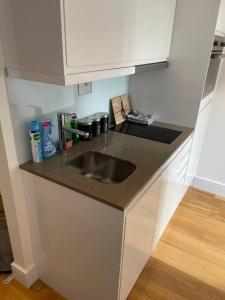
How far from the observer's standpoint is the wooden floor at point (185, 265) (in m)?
1.57

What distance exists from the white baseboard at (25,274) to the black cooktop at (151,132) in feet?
3.85

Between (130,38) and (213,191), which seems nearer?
(130,38)

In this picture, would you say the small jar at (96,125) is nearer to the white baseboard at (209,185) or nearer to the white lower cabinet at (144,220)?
the white lower cabinet at (144,220)

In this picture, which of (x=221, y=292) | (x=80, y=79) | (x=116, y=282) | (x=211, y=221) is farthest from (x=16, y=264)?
(x=211, y=221)

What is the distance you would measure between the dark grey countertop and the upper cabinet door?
535 millimetres

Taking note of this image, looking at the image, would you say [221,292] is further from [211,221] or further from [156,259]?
[211,221]

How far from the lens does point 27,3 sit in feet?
3.02

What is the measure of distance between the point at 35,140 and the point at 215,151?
1948 mm

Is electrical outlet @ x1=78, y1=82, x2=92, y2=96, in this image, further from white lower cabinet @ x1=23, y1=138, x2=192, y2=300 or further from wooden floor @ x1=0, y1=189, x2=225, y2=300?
wooden floor @ x1=0, y1=189, x2=225, y2=300

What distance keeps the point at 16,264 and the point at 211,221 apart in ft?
5.70

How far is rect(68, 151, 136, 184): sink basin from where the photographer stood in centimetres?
146

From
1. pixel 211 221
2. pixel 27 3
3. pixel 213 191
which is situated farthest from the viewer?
pixel 213 191

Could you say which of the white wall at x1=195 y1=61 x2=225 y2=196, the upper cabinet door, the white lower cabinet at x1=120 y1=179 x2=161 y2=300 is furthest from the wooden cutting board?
the white wall at x1=195 y1=61 x2=225 y2=196

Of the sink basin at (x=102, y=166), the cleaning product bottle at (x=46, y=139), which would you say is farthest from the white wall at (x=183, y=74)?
the cleaning product bottle at (x=46, y=139)
